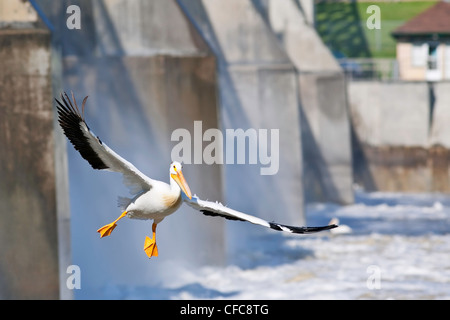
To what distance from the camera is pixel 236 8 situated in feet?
109

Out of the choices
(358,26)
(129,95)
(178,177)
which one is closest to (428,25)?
(358,26)

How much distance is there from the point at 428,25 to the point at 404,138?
12.7 meters

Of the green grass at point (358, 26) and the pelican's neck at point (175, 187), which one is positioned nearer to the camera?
the pelican's neck at point (175, 187)

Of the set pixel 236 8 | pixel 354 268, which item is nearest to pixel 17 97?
pixel 354 268

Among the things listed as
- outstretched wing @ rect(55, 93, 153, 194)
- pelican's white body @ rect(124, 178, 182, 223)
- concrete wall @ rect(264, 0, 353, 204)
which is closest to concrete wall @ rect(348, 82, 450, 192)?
concrete wall @ rect(264, 0, 353, 204)

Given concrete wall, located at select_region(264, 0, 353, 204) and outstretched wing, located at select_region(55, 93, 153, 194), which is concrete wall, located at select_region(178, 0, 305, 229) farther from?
outstretched wing, located at select_region(55, 93, 153, 194)

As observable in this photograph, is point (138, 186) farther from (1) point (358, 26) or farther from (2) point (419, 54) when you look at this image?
(1) point (358, 26)

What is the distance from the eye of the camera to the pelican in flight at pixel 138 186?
7.46 m

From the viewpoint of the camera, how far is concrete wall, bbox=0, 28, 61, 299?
17.3 m

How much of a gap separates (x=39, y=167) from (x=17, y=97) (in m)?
1.34

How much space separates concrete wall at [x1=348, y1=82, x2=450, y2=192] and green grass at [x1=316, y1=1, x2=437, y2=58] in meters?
26.0

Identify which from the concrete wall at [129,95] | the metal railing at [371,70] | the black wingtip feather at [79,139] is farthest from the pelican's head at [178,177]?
the metal railing at [371,70]

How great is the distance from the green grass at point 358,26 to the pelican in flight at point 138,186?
65362 mm

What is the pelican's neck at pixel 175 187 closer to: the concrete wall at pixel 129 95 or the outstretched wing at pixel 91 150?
the outstretched wing at pixel 91 150
